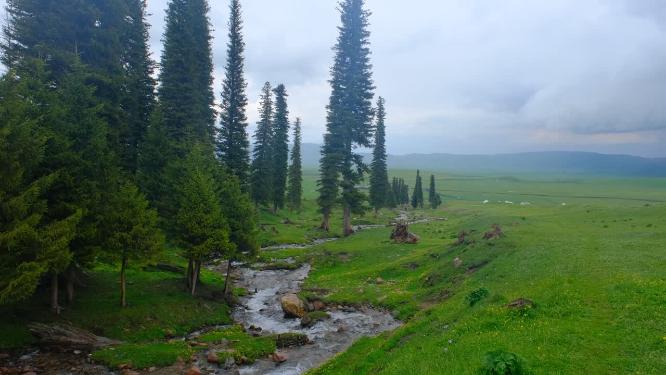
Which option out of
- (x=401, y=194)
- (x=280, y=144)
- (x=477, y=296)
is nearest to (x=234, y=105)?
(x=280, y=144)

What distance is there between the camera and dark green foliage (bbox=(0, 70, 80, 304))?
21.1 meters

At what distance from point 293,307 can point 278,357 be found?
8436 millimetres

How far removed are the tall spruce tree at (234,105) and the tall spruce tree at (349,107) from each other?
1306cm

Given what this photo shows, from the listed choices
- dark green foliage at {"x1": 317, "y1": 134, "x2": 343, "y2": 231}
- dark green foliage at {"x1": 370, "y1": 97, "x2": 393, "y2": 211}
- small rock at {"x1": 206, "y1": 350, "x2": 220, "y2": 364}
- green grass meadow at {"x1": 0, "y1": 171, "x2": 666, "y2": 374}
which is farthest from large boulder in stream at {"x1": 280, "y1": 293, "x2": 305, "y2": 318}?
dark green foliage at {"x1": 370, "y1": 97, "x2": 393, "y2": 211}

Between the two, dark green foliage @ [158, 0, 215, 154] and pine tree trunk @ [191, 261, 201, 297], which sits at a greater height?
dark green foliage @ [158, 0, 215, 154]

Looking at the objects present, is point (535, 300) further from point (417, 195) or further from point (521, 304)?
point (417, 195)

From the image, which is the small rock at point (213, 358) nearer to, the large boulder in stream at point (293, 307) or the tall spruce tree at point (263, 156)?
the large boulder in stream at point (293, 307)

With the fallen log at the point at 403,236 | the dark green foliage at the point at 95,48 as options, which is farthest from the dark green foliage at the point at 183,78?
the fallen log at the point at 403,236

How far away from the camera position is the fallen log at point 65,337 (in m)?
24.1

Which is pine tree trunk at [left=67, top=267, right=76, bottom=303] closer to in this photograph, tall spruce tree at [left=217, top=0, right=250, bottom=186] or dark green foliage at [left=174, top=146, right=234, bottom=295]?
dark green foliage at [left=174, top=146, right=234, bottom=295]

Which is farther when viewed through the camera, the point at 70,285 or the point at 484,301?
the point at 70,285

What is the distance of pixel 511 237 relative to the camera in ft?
126

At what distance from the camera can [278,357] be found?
945 inches

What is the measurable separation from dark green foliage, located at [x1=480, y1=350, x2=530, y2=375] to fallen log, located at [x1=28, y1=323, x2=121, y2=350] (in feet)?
75.7
